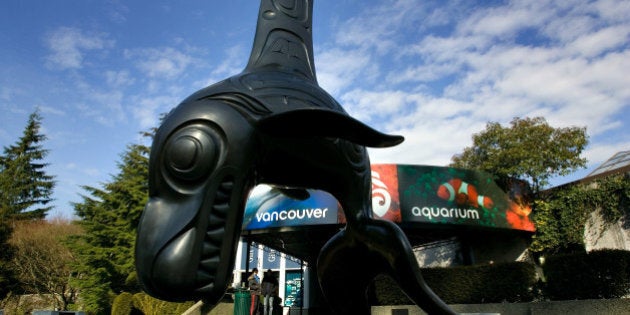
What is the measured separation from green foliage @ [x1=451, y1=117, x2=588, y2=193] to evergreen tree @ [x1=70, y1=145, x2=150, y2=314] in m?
15.9

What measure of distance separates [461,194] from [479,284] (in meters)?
5.20

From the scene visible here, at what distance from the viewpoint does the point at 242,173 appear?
1883mm

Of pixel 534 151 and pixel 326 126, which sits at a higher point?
pixel 534 151

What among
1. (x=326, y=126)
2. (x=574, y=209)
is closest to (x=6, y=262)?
(x=326, y=126)

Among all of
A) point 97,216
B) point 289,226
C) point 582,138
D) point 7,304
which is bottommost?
point 7,304

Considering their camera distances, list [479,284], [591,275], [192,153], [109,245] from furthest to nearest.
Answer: [109,245]
[479,284]
[591,275]
[192,153]

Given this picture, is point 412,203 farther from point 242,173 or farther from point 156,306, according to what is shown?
point 242,173

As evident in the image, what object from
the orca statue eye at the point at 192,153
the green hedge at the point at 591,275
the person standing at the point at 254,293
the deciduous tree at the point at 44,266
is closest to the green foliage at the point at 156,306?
the person standing at the point at 254,293

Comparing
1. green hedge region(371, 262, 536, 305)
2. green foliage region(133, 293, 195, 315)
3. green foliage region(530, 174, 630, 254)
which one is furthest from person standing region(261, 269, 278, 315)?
green foliage region(530, 174, 630, 254)

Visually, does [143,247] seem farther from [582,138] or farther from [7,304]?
[7,304]

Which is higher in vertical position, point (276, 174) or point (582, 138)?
point (582, 138)

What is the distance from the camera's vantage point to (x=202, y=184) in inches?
70.1

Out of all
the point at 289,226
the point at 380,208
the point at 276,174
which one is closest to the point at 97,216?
the point at 289,226

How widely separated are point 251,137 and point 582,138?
62.4 ft
